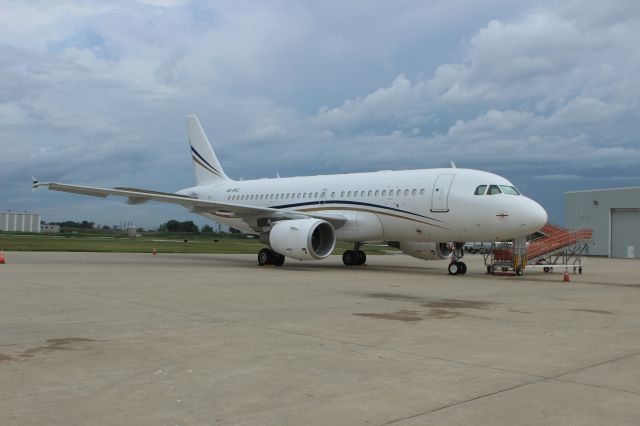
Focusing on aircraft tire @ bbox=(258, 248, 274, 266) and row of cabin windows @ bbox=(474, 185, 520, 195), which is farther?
aircraft tire @ bbox=(258, 248, 274, 266)

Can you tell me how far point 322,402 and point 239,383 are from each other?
0.86 meters

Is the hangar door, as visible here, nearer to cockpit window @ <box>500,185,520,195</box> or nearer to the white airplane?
the white airplane

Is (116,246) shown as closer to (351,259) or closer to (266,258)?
(266,258)

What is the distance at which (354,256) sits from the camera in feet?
81.3

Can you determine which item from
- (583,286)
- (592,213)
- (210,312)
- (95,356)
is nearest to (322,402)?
(95,356)

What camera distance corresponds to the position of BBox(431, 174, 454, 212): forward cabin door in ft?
64.6

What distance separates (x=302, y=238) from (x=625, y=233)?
4020 centimetres

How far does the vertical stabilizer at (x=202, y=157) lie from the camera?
30.3m

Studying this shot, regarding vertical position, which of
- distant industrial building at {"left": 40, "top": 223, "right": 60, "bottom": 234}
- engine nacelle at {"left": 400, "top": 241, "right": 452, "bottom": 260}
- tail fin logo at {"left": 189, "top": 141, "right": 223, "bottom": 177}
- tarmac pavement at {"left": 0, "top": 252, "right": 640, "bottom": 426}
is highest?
tail fin logo at {"left": 189, "top": 141, "right": 223, "bottom": 177}

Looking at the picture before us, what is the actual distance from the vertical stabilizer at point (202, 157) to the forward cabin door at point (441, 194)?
43.5 feet

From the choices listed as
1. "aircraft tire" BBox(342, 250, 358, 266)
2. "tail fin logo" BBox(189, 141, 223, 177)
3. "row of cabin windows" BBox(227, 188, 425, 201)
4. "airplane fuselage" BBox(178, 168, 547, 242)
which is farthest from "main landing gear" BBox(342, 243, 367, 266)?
"tail fin logo" BBox(189, 141, 223, 177)

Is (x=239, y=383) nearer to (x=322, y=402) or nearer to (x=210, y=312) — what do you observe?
(x=322, y=402)

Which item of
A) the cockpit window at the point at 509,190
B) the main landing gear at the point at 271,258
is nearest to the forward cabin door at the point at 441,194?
the cockpit window at the point at 509,190

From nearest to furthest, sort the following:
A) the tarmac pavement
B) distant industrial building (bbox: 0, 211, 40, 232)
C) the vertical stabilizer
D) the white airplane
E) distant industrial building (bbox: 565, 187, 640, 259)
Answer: the tarmac pavement
the white airplane
the vertical stabilizer
distant industrial building (bbox: 565, 187, 640, 259)
distant industrial building (bbox: 0, 211, 40, 232)
